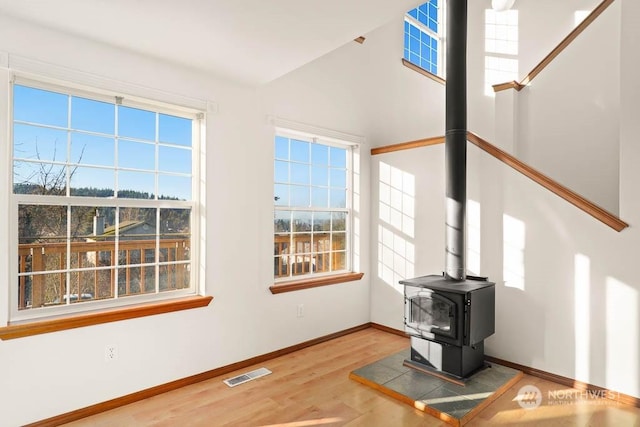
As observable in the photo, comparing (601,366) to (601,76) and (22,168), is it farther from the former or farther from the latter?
(22,168)

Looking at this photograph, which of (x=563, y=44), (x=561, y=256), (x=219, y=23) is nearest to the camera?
(x=219, y=23)

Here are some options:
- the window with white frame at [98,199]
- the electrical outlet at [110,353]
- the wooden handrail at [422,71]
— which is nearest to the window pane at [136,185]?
the window with white frame at [98,199]

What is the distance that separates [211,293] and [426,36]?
16.3 ft

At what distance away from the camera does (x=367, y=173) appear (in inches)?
174

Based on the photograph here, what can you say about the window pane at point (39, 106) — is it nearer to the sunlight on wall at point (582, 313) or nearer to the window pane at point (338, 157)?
the window pane at point (338, 157)

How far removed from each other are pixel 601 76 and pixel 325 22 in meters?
2.89

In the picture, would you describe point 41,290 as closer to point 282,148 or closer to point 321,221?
point 282,148

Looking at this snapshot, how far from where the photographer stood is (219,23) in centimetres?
221

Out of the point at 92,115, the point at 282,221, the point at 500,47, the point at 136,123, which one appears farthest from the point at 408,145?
the point at 92,115

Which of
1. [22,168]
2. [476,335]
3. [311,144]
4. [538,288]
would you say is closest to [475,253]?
[538,288]

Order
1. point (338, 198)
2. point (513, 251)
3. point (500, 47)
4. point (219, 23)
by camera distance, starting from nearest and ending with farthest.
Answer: point (219, 23) → point (513, 251) → point (338, 198) → point (500, 47)

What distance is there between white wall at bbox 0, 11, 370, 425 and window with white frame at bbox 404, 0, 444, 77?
5.80ft

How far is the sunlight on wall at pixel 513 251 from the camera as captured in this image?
125 inches

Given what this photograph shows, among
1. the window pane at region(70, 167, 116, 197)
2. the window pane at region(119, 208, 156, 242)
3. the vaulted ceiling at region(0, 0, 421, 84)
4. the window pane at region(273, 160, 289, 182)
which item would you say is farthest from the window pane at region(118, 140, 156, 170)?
the window pane at region(273, 160, 289, 182)
